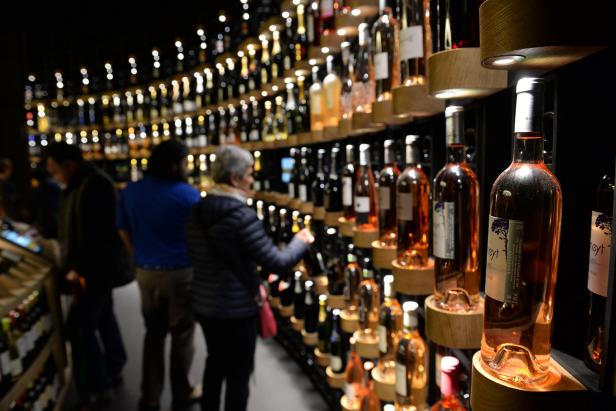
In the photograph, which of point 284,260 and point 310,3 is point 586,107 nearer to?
point 284,260

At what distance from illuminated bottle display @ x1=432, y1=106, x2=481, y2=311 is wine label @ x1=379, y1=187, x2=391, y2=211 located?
525 millimetres

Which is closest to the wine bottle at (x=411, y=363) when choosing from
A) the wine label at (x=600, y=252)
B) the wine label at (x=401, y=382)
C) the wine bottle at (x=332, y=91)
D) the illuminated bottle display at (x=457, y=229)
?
the wine label at (x=401, y=382)

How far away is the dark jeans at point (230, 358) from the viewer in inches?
89.3

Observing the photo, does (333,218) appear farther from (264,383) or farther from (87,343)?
(87,343)

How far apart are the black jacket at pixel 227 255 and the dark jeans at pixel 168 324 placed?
48 centimetres

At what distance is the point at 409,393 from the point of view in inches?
64.9

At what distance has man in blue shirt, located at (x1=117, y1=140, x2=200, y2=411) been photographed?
2.71 m

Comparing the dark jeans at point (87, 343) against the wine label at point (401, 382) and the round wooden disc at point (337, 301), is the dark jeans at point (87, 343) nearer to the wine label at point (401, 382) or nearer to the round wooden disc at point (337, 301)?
the round wooden disc at point (337, 301)

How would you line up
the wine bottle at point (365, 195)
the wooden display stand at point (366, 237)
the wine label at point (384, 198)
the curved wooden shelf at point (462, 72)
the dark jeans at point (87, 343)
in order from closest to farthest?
the curved wooden shelf at point (462, 72) → the wine label at point (384, 198) → the wooden display stand at point (366, 237) → the wine bottle at point (365, 195) → the dark jeans at point (87, 343)

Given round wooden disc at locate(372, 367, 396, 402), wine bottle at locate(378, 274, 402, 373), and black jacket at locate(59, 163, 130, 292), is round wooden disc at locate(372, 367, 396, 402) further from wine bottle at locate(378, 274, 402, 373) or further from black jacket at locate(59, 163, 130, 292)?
black jacket at locate(59, 163, 130, 292)

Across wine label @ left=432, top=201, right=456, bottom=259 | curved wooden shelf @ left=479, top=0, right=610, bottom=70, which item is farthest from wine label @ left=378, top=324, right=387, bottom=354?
curved wooden shelf @ left=479, top=0, right=610, bottom=70

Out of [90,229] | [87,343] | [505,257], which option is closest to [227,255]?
[90,229]

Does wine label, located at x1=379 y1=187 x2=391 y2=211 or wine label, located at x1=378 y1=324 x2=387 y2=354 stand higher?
wine label, located at x1=379 y1=187 x2=391 y2=211

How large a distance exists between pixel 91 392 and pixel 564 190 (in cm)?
318
